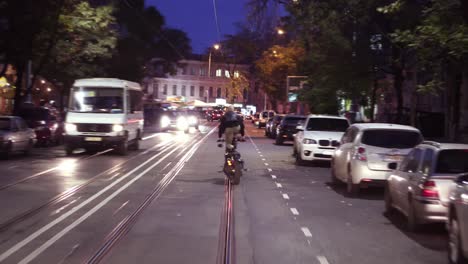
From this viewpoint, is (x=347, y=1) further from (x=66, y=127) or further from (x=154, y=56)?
(x=154, y=56)

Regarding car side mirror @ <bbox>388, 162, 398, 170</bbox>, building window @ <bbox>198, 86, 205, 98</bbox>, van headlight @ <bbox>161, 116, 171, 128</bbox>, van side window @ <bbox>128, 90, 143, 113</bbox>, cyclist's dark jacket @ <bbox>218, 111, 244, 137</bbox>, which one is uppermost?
building window @ <bbox>198, 86, 205, 98</bbox>

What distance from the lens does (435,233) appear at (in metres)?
10.6

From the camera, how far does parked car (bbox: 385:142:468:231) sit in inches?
390

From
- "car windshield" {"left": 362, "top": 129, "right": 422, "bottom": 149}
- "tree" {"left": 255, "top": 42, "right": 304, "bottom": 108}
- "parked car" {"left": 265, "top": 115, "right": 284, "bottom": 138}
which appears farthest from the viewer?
"tree" {"left": 255, "top": 42, "right": 304, "bottom": 108}

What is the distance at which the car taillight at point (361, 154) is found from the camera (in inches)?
588

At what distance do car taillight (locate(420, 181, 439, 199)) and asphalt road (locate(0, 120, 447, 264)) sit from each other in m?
0.64

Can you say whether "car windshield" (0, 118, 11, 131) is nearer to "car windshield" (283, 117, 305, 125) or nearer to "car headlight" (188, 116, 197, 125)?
"car windshield" (283, 117, 305, 125)

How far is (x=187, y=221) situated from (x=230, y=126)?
255 inches

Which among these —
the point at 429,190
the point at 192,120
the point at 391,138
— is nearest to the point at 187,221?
the point at 429,190

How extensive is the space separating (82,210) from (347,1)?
56.7 feet

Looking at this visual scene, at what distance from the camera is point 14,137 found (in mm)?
23531

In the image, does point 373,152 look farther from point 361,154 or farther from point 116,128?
point 116,128

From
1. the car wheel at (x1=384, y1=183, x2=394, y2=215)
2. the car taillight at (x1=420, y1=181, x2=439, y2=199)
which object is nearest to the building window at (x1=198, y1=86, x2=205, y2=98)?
the car wheel at (x1=384, y1=183, x2=394, y2=215)

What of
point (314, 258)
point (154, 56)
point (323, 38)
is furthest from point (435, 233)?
point (154, 56)
